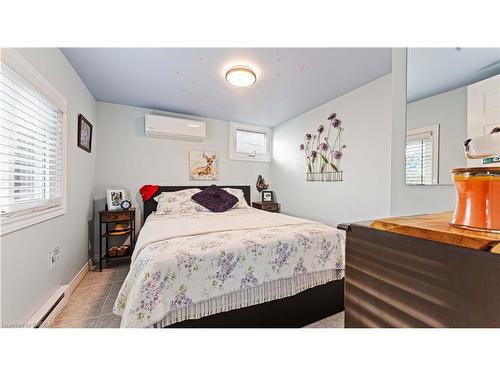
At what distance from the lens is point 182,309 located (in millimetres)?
1231

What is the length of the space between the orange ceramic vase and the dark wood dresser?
0.12 ft

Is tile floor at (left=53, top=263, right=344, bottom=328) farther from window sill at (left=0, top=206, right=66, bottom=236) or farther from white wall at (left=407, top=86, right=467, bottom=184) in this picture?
white wall at (left=407, top=86, right=467, bottom=184)

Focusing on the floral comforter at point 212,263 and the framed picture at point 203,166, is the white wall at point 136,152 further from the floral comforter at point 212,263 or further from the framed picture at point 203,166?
the floral comforter at point 212,263

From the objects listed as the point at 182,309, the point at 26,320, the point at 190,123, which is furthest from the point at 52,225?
the point at 190,123

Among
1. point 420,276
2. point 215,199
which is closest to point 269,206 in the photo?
point 215,199

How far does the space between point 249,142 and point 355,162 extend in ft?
7.08

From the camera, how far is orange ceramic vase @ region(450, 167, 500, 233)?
0.43m

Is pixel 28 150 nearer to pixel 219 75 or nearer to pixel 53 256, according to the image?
pixel 53 256

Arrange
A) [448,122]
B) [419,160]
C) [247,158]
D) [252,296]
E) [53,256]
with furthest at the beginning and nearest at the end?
[247,158]
[53,256]
[252,296]
[419,160]
[448,122]

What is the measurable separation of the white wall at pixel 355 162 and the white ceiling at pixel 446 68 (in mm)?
1354

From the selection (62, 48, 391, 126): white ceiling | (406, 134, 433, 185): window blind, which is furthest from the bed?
(62, 48, 391, 126): white ceiling

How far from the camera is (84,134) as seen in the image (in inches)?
94.3
